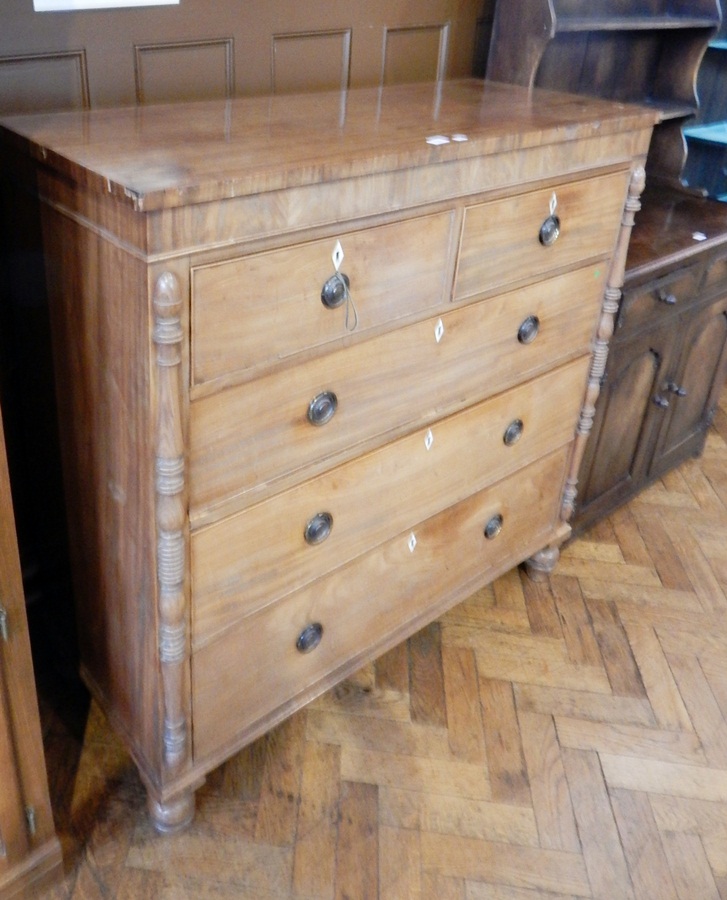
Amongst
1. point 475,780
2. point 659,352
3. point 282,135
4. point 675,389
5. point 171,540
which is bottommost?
point 475,780

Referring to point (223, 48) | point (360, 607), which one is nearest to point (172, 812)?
point (360, 607)

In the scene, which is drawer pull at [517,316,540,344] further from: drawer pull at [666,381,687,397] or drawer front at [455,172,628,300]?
drawer pull at [666,381,687,397]

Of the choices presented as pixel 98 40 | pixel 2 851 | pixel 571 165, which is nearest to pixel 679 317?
pixel 571 165

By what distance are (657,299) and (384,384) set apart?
3.18ft

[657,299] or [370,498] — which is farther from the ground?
[657,299]

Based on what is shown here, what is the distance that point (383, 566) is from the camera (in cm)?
167

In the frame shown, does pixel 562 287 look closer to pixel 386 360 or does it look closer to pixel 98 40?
pixel 386 360

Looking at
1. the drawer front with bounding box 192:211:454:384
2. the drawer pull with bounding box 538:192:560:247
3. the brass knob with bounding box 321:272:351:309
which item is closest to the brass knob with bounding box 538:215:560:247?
the drawer pull with bounding box 538:192:560:247

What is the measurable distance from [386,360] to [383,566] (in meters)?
0.45

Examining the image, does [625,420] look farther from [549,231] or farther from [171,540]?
[171,540]

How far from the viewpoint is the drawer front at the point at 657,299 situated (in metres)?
2.00

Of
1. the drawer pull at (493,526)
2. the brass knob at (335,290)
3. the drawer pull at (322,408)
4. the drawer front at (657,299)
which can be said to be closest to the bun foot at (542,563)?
the drawer pull at (493,526)

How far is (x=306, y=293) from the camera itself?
1.22m

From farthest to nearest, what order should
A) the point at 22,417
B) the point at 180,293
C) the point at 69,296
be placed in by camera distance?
the point at 22,417, the point at 69,296, the point at 180,293
